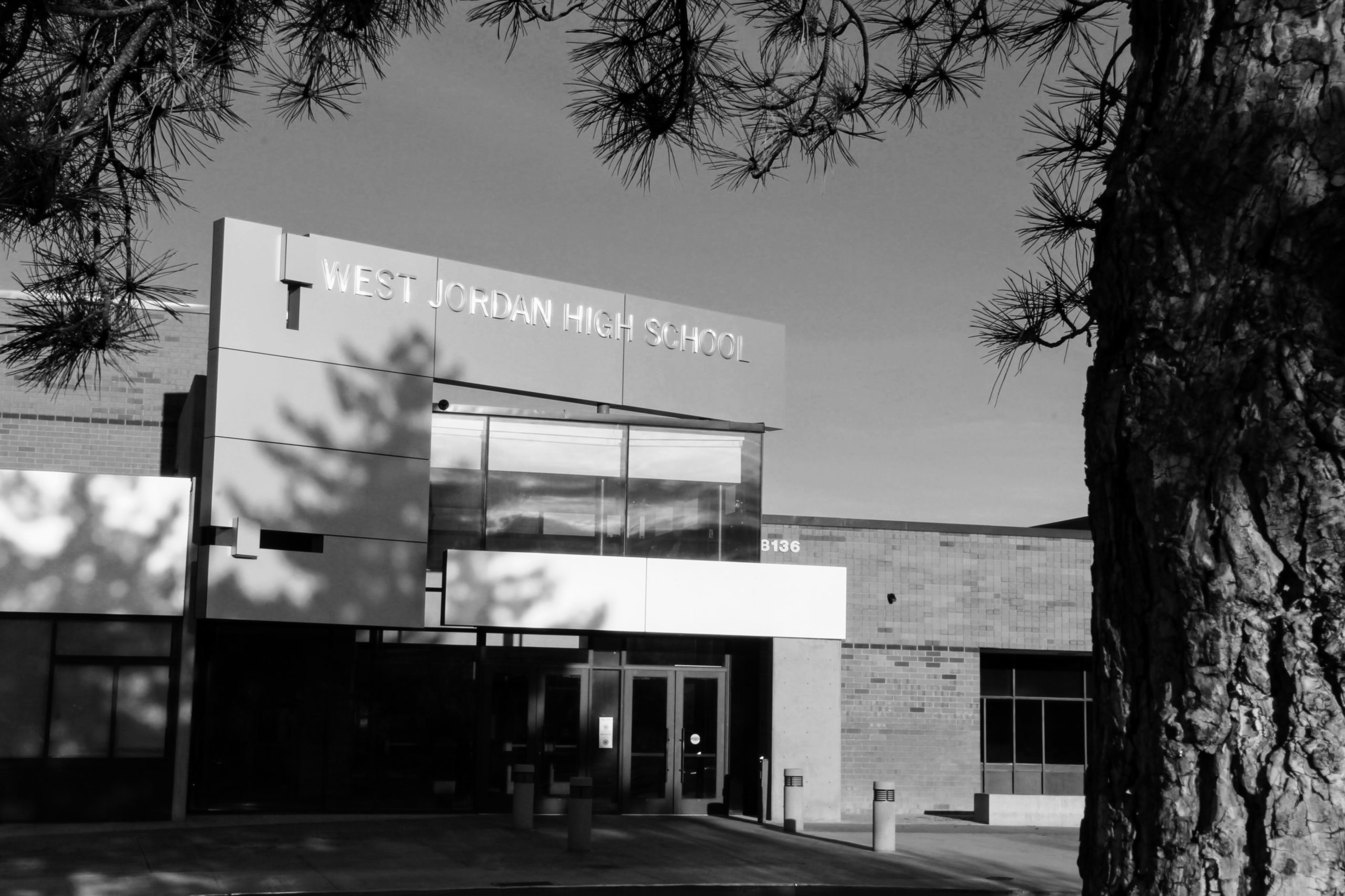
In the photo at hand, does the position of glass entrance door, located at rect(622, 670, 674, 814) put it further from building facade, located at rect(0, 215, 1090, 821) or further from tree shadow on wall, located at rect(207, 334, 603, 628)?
tree shadow on wall, located at rect(207, 334, 603, 628)

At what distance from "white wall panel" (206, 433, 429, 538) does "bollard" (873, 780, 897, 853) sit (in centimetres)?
775

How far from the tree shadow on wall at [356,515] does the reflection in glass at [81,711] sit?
1962mm

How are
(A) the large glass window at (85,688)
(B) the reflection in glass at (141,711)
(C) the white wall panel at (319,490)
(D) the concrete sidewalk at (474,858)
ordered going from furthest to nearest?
1. (C) the white wall panel at (319,490)
2. (B) the reflection in glass at (141,711)
3. (A) the large glass window at (85,688)
4. (D) the concrete sidewalk at (474,858)

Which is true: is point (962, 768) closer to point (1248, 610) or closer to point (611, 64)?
point (611, 64)

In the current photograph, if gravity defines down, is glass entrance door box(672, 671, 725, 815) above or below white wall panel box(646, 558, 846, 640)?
below

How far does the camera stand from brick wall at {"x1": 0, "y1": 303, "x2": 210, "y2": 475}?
24750 mm

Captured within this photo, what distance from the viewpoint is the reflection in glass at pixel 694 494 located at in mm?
22547

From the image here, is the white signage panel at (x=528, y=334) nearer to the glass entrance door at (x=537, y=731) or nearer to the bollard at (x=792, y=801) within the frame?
the glass entrance door at (x=537, y=731)

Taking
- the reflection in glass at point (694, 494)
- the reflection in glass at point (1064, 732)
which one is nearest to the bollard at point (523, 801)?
the reflection in glass at point (694, 494)

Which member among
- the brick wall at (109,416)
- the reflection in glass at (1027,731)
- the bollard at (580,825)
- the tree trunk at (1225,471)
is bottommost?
the bollard at (580,825)

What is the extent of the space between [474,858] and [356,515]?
6441 millimetres

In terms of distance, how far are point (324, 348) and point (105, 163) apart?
14.7 metres

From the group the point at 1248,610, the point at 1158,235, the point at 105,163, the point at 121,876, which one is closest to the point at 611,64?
the point at 105,163

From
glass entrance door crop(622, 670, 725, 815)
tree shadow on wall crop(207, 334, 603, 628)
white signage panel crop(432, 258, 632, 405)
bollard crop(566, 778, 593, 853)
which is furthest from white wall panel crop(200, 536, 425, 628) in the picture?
bollard crop(566, 778, 593, 853)
